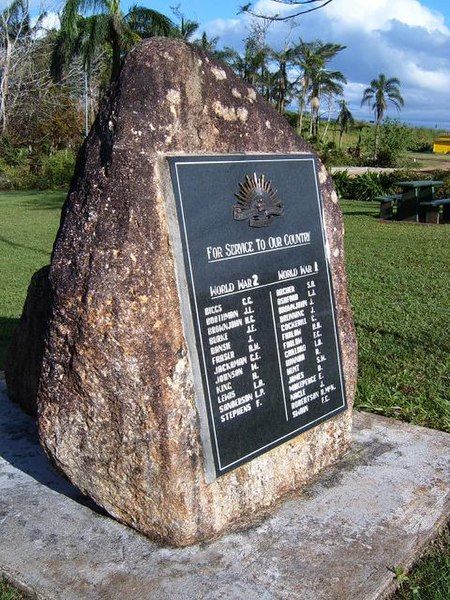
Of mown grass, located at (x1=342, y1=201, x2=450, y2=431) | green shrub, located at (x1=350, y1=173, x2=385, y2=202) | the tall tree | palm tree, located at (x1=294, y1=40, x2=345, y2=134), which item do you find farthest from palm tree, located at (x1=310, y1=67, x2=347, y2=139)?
mown grass, located at (x1=342, y1=201, x2=450, y2=431)

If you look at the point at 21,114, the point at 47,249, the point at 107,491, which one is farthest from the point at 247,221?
the point at 21,114

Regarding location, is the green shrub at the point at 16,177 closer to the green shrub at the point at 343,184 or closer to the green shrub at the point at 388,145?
the green shrub at the point at 343,184

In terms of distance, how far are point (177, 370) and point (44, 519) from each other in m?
0.98

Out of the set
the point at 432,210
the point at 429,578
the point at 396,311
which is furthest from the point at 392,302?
the point at 432,210

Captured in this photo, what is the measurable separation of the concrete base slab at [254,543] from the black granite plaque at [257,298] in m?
0.38

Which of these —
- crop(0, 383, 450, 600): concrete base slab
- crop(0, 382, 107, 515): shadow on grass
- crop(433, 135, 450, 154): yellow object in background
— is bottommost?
crop(0, 383, 450, 600): concrete base slab

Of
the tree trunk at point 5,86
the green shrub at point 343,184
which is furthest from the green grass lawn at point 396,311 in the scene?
the tree trunk at point 5,86

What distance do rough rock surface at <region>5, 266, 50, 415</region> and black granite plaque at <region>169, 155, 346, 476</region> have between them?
1.29m

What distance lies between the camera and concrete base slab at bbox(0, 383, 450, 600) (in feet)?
9.70

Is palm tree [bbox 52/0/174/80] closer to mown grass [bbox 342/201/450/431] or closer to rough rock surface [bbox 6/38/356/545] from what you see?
mown grass [bbox 342/201/450/431]

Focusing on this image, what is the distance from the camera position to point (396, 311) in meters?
7.54

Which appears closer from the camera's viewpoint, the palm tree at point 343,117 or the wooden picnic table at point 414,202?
the wooden picnic table at point 414,202

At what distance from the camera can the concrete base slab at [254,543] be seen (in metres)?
2.96

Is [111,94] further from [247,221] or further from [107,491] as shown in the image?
[107,491]
